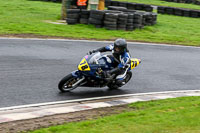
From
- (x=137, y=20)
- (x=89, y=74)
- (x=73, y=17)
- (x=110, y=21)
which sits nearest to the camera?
(x=89, y=74)

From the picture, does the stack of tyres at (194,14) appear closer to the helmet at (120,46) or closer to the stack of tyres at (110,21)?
the stack of tyres at (110,21)

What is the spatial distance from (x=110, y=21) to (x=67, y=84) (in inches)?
409

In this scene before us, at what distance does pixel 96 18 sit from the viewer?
1952cm

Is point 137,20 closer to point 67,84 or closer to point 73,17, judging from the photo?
point 73,17

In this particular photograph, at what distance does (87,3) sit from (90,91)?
509 inches

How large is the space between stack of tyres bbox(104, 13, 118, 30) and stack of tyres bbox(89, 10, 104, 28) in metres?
0.27

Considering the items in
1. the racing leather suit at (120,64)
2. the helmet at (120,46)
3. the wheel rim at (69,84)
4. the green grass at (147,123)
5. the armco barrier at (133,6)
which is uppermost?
the armco barrier at (133,6)

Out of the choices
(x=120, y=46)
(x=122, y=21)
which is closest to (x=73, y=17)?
(x=122, y=21)

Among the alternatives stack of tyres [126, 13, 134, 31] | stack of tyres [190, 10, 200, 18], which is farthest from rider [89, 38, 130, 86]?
stack of tyres [190, 10, 200, 18]

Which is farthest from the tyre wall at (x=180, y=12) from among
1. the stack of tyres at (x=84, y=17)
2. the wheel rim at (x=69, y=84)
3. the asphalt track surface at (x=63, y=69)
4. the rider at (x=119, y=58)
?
the wheel rim at (x=69, y=84)

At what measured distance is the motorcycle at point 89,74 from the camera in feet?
29.9

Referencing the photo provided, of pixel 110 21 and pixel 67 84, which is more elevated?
pixel 110 21

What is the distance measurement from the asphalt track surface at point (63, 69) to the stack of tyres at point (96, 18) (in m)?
3.27

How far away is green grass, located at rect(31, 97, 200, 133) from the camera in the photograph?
6.44 metres
